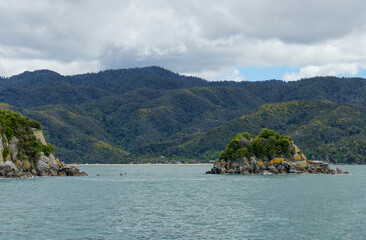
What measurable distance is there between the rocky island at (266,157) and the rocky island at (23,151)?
68118mm

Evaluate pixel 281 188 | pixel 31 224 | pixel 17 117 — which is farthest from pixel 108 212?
pixel 17 117

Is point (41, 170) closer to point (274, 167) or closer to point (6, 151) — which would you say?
point (6, 151)

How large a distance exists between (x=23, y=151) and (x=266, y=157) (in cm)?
9427

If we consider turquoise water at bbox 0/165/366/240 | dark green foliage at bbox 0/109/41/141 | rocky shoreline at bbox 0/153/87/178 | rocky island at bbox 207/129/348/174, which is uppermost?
dark green foliage at bbox 0/109/41/141

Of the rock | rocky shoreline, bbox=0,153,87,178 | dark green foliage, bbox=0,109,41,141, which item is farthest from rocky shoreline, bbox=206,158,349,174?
the rock

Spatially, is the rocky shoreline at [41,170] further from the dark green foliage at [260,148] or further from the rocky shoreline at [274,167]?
the rocky shoreline at [274,167]

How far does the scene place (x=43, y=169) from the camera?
15762cm

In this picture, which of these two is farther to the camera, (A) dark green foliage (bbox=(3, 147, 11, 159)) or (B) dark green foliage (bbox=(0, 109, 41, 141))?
(B) dark green foliage (bbox=(0, 109, 41, 141))

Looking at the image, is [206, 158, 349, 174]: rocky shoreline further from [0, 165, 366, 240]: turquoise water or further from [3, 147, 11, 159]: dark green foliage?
[3, 147, 11, 159]: dark green foliage

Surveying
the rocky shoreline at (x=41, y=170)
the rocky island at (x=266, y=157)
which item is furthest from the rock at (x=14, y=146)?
the rocky island at (x=266, y=157)

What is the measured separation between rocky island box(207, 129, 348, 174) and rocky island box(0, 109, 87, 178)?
68.1m

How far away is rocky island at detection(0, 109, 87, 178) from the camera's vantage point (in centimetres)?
14425

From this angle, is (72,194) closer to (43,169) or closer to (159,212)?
(159,212)

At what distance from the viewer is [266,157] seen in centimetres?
17588
